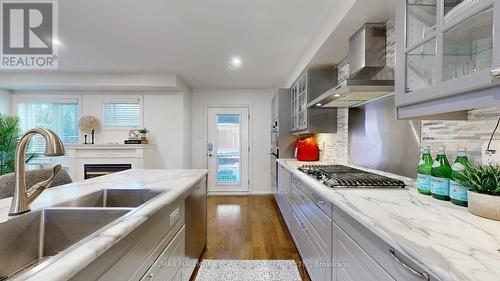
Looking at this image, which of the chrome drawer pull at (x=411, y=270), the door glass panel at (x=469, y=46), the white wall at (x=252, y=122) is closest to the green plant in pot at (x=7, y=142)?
the white wall at (x=252, y=122)

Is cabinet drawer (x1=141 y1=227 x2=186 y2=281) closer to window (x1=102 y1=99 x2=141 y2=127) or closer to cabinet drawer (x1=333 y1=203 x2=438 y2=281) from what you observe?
cabinet drawer (x1=333 y1=203 x2=438 y2=281)

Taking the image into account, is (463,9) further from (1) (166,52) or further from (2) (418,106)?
(1) (166,52)

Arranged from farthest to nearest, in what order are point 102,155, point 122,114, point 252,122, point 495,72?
point 252,122, point 122,114, point 102,155, point 495,72

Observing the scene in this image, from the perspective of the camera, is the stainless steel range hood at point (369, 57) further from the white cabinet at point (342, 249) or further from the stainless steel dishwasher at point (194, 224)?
the stainless steel dishwasher at point (194, 224)

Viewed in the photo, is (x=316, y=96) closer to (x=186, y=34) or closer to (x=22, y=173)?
(x=186, y=34)

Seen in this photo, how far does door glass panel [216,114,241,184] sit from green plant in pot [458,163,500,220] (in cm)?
466

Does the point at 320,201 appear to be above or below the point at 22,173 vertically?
below

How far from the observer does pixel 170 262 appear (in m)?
1.42

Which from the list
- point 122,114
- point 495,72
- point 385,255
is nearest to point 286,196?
point 385,255

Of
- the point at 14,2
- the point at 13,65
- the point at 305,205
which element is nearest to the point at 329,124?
the point at 305,205

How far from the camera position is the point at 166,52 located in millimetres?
3316

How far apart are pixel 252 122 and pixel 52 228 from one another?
4.53 m

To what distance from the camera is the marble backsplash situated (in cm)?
116

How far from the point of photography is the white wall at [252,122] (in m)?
5.45
